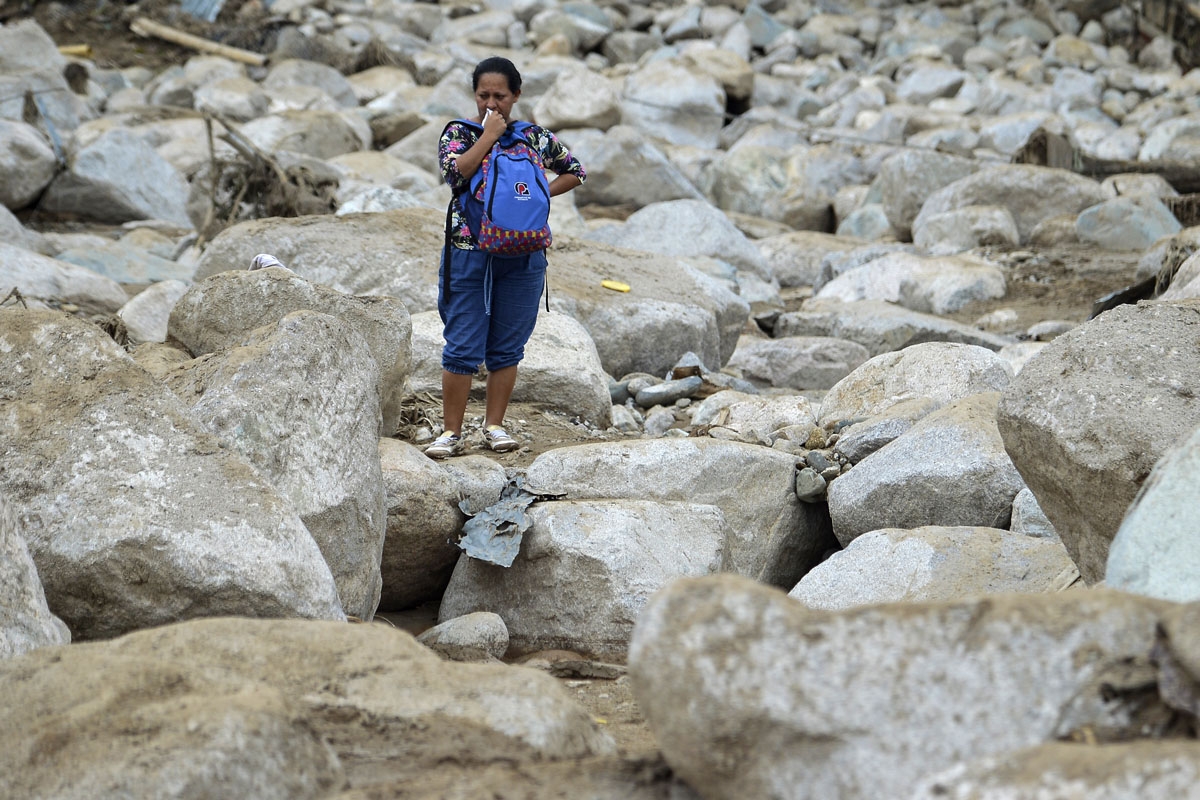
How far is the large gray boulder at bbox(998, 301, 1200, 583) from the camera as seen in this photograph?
3260mm

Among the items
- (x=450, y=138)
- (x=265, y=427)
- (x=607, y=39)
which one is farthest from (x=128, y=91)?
A: (x=265, y=427)

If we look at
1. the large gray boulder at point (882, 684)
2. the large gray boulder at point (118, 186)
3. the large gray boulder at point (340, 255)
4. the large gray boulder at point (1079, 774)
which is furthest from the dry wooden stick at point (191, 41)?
the large gray boulder at point (1079, 774)

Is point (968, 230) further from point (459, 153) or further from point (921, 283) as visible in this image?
point (459, 153)

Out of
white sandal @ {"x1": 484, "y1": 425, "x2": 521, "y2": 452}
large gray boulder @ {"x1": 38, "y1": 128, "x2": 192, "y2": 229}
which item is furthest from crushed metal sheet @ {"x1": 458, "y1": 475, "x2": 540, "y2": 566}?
large gray boulder @ {"x1": 38, "y1": 128, "x2": 192, "y2": 229}

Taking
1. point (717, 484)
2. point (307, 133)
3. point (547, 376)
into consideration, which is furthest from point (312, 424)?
point (307, 133)

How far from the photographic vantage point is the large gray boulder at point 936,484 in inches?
185

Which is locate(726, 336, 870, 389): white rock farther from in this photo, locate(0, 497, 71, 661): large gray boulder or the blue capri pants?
locate(0, 497, 71, 661): large gray boulder

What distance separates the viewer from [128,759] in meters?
2.00

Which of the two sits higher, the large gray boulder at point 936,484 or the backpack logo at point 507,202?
the backpack logo at point 507,202

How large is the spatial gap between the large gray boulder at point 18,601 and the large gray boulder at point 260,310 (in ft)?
6.01

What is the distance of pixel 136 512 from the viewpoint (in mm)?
3100

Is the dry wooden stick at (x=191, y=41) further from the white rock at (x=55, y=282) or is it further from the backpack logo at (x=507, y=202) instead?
the backpack logo at (x=507, y=202)

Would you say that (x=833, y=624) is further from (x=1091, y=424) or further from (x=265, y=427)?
(x=265, y=427)

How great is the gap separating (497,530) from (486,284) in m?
1.11
